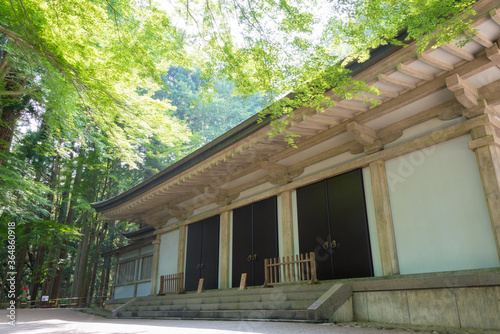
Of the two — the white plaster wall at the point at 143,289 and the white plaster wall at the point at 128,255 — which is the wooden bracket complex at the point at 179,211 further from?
the white plaster wall at the point at 128,255

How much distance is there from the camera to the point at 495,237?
15.8 ft

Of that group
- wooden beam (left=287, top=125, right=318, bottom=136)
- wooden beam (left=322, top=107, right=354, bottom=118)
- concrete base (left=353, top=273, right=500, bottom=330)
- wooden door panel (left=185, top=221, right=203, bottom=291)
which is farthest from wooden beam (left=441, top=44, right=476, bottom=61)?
wooden door panel (left=185, top=221, right=203, bottom=291)

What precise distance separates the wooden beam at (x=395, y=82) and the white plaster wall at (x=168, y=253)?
937cm

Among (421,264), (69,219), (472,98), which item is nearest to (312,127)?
(472,98)

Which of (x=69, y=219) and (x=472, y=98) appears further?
(x=69, y=219)

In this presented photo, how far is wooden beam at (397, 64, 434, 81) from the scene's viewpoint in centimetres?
485

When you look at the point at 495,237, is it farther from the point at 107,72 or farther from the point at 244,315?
the point at 107,72

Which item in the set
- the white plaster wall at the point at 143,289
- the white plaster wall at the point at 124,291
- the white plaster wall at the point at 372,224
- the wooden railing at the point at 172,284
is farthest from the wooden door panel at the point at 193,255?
the white plaster wall at the point at 372,224

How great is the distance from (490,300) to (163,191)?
825cm

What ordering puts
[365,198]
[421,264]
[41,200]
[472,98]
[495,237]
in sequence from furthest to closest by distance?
[41,200] → [365,198] → [421,264] → [472,98] → [495,237]

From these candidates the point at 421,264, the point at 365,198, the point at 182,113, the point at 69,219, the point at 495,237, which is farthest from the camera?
the point at 182,113

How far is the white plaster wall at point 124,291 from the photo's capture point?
577 inches

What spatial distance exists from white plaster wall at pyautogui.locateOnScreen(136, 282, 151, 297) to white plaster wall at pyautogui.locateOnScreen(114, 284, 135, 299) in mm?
591

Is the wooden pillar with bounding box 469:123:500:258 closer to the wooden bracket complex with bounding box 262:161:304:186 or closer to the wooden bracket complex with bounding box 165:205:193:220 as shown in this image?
the wooden bracket complex with bounding box 262:161:304:186
